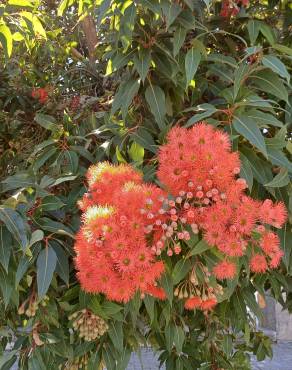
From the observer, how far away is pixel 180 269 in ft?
3.57

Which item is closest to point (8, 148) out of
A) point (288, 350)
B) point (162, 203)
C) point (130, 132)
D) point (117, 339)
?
point (130, 132)

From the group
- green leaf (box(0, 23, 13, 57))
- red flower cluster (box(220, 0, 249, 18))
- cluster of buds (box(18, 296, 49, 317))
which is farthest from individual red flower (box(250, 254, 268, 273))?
green leaf (box(0, 23, 13, 57))

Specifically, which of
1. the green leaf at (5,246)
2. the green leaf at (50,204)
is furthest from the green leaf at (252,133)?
the green leaf at (5,246)

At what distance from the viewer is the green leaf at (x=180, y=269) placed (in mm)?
1078

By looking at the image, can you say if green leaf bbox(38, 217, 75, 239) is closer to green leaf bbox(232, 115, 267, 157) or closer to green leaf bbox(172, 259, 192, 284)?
green leaf bbox(172, 259, 192, 284)

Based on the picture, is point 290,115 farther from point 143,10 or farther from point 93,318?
point 93,318

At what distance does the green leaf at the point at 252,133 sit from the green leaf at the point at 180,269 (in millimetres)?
300

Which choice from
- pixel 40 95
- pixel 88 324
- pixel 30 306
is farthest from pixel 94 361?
pixel 40 95

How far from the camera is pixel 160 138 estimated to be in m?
1.32

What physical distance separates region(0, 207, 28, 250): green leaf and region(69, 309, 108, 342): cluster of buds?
33 centimetres

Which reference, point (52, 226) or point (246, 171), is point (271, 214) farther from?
point (52, 226)

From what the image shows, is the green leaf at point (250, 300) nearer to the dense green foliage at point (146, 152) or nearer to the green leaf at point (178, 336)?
the dense green foliage at point (146, 152)

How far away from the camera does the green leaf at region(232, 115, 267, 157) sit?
1084mm

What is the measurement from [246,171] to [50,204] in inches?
19.6
